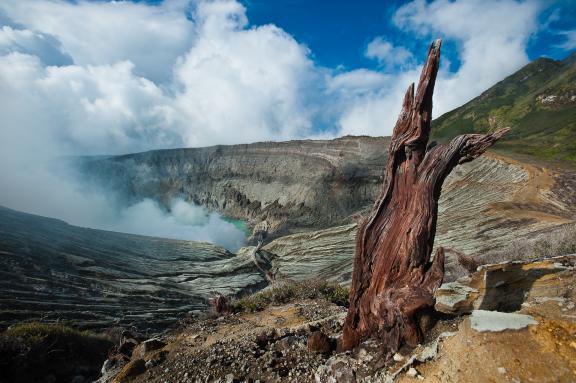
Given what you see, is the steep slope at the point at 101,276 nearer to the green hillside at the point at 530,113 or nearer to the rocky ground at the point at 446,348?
the rocky ground at the point at 446,348

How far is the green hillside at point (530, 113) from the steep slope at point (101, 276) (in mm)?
34320

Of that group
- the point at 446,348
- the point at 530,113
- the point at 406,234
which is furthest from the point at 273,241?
the point at 530,113

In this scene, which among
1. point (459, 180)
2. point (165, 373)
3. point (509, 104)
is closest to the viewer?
point (165, 373)

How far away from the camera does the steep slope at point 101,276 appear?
16094 millimetres

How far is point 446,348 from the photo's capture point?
207 inches

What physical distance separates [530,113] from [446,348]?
92.7 m

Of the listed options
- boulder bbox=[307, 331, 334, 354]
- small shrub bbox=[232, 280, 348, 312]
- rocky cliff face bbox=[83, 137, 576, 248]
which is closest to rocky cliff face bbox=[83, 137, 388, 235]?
rocky cliff face bbox=[83, 137, 576, 248]

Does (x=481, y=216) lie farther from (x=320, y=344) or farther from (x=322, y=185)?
(x=322, y=185)

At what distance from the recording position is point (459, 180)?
3106 centimetres

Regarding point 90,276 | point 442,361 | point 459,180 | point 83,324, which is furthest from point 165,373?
point 459,180

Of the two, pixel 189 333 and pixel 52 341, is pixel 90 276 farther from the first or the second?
pixel 189 333

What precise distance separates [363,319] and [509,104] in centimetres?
10831

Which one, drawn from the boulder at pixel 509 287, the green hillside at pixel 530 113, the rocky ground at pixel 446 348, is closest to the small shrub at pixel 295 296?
the rocky ground at pixel 446 348

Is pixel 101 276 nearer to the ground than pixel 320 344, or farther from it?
nearer to the ground
